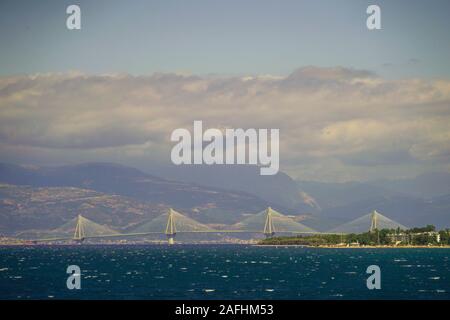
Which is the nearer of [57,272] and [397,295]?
[397,295]

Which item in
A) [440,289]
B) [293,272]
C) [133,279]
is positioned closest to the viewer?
Answer: [440,289]
